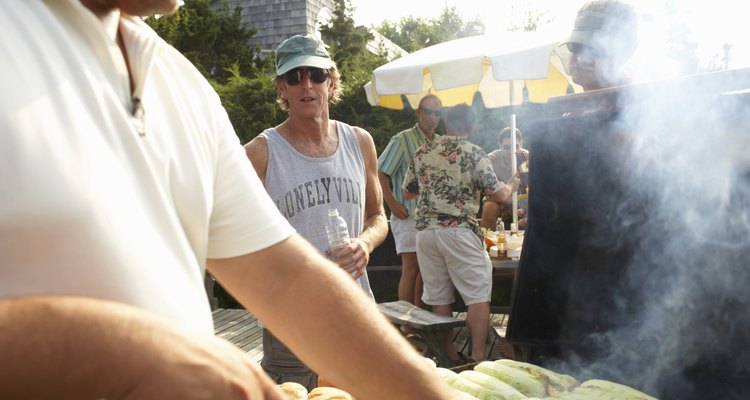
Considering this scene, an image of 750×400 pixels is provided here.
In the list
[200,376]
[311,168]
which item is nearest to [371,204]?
[311,168]

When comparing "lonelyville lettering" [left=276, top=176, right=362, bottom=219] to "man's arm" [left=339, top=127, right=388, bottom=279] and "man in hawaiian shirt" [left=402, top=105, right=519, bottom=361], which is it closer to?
"man's arm" [left=339, top=127, right=388, bottom=279]

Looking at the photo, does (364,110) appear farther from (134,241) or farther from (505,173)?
(134,241)

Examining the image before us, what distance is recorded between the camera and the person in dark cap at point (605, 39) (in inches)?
123

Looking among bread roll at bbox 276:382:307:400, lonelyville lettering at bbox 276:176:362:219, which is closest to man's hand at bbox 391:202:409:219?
lonelyville lettering at bbox 276:176:362:219

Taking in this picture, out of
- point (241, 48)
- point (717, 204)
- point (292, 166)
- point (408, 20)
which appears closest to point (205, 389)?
point (717, 204)

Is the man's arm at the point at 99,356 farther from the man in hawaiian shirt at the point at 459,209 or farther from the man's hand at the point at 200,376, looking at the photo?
the man in hawaiian shirt at the point at 459,209

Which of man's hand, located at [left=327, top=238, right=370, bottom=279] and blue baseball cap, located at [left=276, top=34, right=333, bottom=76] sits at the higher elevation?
blue baseball cap, located at [left=276, top=34, right=333, bottom=76]

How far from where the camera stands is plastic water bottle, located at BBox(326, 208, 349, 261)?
9.39 ft

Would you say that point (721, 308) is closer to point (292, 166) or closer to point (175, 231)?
point (292, 166)

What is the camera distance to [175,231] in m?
0.86

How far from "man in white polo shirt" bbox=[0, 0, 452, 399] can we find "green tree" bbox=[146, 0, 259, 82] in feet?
56.8

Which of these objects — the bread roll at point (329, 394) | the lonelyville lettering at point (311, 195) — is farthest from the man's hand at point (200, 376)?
the lonelyville lettering at point (311, 195)

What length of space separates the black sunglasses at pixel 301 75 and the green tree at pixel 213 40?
15.1 meters

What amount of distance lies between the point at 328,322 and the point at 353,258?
1760mm
